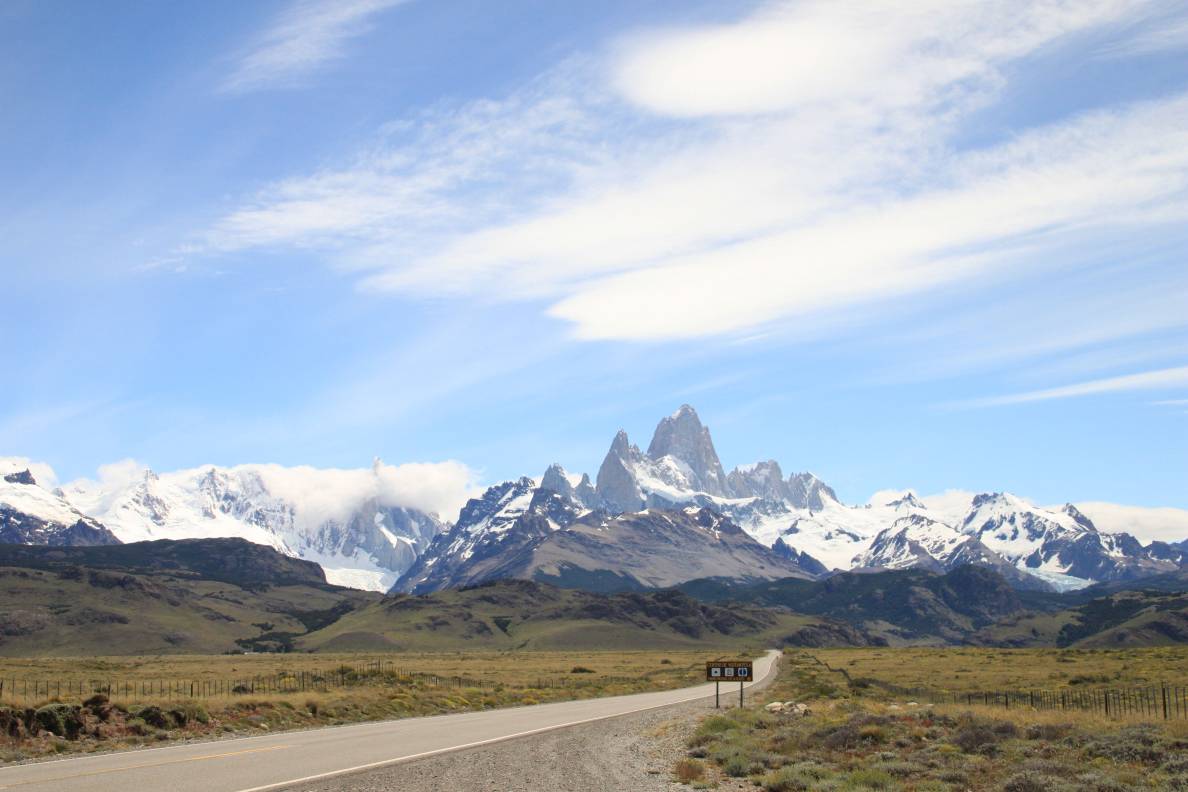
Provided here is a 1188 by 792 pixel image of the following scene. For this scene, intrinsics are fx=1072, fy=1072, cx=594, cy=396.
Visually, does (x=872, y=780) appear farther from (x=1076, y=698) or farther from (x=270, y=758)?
(x=1076, y=698)

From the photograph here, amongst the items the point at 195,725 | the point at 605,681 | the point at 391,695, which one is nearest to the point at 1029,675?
the point at 605,681

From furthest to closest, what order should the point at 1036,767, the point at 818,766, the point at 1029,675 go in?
the point at 1029,675 < the point at 818,766 < the point at 1036,767

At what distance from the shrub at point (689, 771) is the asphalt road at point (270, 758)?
7618 mm

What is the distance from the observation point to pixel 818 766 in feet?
92.7

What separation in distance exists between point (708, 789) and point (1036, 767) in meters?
7.98

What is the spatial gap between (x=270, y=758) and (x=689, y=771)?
1165cm

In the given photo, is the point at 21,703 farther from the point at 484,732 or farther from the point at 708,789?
the point at 708,789

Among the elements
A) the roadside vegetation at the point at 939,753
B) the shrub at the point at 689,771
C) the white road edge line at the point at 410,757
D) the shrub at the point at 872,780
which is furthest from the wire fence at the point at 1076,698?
the shrub at the point at 872,780

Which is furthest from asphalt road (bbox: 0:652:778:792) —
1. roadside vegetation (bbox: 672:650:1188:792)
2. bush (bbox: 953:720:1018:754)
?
bush (bbox: 953:720:1018:754)

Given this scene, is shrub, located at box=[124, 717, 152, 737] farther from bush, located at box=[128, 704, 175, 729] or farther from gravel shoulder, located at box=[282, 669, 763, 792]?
gravel shoulder, located at box=[282, 669, 763, 792]

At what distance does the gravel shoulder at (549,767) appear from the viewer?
83.7ft

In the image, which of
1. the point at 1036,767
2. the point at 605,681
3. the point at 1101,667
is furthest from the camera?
the point at 1101,667

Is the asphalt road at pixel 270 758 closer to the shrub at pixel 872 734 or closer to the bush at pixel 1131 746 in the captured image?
the shrub at pixel 872 734

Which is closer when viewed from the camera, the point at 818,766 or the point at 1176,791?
the point at 1176,791
